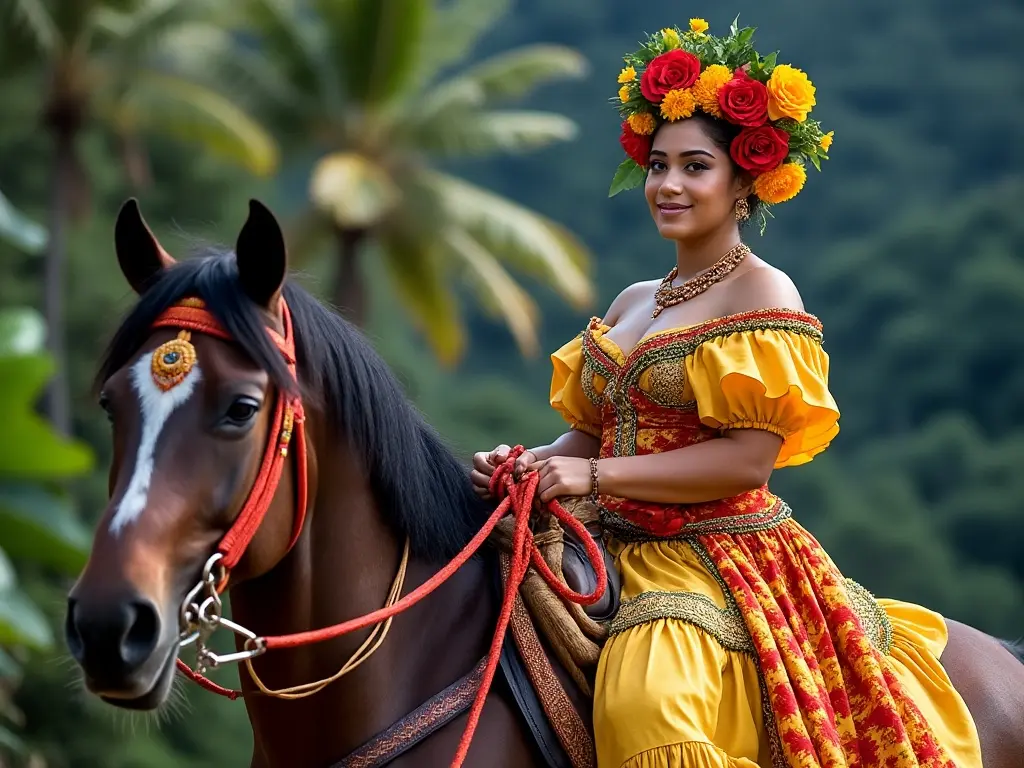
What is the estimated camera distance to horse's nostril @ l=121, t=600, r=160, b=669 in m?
2.55

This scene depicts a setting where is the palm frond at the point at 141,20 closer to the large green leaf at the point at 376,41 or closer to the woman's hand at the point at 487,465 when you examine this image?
the large green leaf at the point at 376,41

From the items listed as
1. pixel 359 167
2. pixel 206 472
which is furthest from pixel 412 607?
pixel 359 167

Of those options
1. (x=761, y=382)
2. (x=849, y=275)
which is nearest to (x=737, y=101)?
(x=761, y=382)

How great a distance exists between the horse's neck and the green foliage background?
1878cm

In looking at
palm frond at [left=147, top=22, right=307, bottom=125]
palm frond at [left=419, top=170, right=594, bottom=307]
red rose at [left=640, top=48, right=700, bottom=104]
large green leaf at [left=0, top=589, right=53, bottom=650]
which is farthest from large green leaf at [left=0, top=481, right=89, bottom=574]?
red rose at [left=640, top=48, right=700, bottom=104]

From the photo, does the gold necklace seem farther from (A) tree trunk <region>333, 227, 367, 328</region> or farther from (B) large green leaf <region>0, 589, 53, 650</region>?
(A) tree trunk <region>333, 227, 367, 328</region>

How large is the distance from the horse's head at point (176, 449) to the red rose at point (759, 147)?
1.30 m

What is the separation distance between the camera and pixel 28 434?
13156 millimetres

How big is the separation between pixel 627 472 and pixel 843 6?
39906 mm

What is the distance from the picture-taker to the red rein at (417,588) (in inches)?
110

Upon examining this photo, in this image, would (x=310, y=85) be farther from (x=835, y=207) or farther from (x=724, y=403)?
(x=724, y=403)

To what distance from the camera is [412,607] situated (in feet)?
10.7

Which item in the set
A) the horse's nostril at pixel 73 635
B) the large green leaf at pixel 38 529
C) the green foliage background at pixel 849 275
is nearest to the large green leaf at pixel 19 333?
the large green leaf at pixel 38 529

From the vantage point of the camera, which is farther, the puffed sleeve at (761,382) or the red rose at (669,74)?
the red rose at (669,74)
